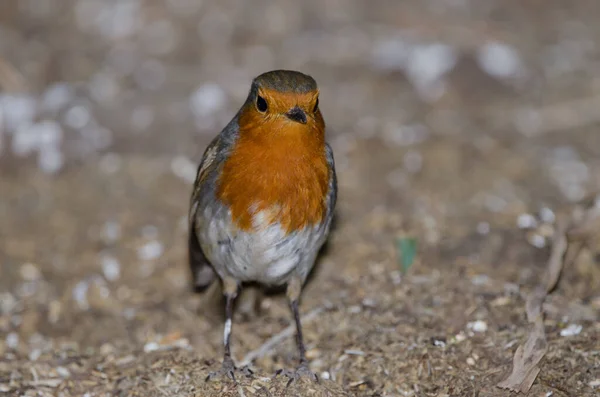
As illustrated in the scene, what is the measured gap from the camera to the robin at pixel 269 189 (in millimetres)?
4168

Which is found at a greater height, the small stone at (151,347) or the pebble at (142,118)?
the pebble at (142,118)

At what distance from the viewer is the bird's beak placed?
13.3 feet

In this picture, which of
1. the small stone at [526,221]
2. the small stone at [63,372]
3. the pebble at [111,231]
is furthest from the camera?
the pebble at [111,231]

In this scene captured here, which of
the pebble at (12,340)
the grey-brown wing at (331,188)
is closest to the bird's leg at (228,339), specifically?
the grey-brown wing at (331,188)

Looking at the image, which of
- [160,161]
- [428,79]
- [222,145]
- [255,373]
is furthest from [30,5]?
[255,373]

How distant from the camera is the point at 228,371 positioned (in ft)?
14.6

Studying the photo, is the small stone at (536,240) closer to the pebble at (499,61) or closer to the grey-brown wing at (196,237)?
the grey-brown wing at (196,237)

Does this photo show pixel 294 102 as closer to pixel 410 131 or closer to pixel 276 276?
pixel 276 276

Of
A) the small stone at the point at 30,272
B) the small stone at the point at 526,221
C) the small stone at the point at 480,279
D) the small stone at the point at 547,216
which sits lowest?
the small stone at the point at 547,216

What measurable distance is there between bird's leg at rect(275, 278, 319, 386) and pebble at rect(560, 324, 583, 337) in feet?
4.36

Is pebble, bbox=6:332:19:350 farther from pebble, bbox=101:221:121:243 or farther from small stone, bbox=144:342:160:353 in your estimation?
pebble, bbox=101:221:121:243

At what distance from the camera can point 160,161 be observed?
6.74 metres

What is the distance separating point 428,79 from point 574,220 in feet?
8.16

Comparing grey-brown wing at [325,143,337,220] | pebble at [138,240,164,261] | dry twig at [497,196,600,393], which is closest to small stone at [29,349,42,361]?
pebble at [138,240,164,261]
